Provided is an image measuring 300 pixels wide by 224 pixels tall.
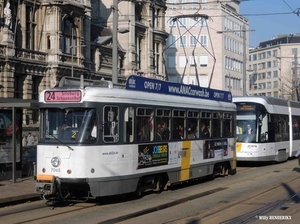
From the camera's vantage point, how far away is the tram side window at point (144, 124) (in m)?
13.7

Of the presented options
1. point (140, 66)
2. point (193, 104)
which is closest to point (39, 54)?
point (140, 66)

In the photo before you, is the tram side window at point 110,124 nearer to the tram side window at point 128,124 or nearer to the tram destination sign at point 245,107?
the tram side window at point 128,124

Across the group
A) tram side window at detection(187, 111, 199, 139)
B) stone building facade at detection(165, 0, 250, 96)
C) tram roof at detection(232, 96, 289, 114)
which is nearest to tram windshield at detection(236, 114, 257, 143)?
tram roof at detection(232, 96, 289, 114)

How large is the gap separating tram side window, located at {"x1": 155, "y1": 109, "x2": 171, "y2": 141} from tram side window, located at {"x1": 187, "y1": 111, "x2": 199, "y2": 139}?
1.37 m

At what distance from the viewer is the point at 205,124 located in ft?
57.8

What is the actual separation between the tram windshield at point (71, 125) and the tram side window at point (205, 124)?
18.6 feet

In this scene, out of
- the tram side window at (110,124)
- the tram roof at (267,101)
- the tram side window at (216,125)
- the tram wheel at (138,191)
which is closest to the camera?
the tram side window at (110,124)

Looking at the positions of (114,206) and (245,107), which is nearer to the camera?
(114,206)

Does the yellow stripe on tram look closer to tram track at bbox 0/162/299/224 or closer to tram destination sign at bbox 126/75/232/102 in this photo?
tram track at bbox 0/162/299/224

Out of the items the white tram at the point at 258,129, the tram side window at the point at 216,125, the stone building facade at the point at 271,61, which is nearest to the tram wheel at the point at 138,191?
the tram side window at the point at 216,125

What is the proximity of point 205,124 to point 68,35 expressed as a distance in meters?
29.6

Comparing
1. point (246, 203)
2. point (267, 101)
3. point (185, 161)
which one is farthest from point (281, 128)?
point (246, 203)

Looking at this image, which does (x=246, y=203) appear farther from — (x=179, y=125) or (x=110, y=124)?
Result: (x=110, y=124)

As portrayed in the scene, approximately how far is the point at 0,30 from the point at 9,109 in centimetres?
2278
